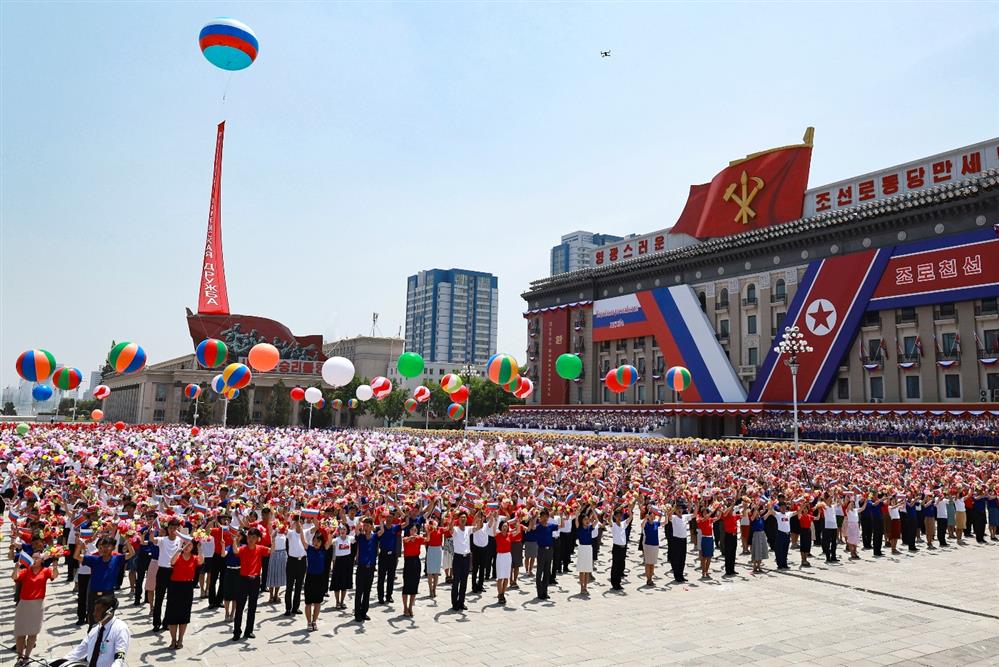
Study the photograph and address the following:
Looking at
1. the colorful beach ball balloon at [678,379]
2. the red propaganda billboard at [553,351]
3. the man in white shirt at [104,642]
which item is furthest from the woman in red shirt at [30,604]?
the red propaganda billboard at [553,351]

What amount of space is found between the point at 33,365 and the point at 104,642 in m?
24.6

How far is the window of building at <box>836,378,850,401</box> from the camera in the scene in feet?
161

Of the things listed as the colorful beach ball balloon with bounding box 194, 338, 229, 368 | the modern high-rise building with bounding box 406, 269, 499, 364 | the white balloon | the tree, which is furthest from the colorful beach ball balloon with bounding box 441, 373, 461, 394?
the modern high-rise building with bounding box 406, 269, 499, 364

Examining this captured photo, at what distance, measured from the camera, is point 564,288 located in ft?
246

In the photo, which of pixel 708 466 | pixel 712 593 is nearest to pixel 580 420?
pixel 708 466

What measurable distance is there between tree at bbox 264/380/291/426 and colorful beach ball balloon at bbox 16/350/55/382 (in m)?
63.1

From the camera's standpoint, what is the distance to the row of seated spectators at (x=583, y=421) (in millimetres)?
55438

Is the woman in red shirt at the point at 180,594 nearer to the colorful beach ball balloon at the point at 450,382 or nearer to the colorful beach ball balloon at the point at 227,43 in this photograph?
the colorful beach ball balloon at the point at 227,43

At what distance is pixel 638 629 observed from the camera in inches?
422

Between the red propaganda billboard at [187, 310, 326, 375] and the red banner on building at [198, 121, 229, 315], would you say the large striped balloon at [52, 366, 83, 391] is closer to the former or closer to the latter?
the red banner on building at [198, 121, 229, 315]

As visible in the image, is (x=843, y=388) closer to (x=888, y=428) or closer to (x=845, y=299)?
(x=845, y=299)

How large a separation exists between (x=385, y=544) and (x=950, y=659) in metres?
8.70

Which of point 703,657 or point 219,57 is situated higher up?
point 219,57

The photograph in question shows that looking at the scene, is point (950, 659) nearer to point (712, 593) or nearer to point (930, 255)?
point (712, 593)
